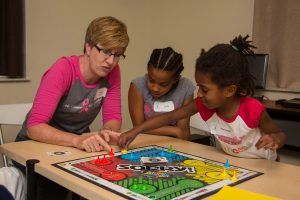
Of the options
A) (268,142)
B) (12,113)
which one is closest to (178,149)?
(268,142)

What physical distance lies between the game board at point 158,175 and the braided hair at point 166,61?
24.2 inches

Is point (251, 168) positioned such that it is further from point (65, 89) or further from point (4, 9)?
point (4, 9)

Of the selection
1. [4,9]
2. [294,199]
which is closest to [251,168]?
[294,199]

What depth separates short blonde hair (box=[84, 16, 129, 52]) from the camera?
4.80 feet

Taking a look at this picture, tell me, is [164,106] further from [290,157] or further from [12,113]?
[290,157]

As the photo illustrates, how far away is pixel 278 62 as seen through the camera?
304 cm

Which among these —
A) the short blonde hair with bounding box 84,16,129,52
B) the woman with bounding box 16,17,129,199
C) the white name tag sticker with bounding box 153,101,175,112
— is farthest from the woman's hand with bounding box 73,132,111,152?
the white name tag sticker with bounding box 153,101,175,112

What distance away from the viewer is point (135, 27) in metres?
3.97

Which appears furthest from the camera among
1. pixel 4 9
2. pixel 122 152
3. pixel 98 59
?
pixel 4 9

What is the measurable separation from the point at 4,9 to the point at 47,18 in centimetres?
44

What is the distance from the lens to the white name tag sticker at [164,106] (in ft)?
6.26

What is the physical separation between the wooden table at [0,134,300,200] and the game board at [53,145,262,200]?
37 millimetres

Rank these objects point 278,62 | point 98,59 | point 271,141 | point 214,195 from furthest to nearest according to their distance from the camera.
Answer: point 278,62 < point 98,59 < point 271,141 < point 214,195

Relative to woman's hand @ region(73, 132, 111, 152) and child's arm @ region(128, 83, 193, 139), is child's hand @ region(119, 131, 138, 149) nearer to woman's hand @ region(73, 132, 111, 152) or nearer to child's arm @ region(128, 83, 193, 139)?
woman's hand @ region(73, 132, 111, 152)
